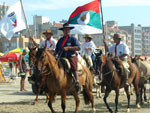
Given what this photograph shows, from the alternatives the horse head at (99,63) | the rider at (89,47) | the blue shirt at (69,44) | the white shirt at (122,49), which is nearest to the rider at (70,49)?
the blue shirt at (69,44)

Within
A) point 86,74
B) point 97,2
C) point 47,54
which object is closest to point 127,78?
point 86,74

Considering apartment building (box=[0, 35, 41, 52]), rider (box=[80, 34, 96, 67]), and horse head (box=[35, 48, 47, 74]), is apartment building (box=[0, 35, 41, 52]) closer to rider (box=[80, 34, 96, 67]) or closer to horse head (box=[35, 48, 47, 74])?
rider (box=[80, 34, 96, 67])

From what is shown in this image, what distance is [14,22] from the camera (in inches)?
603

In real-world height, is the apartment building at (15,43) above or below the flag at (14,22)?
below

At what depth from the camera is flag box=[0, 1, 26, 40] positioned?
1520 centimetres

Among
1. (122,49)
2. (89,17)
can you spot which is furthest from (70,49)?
(89,17)

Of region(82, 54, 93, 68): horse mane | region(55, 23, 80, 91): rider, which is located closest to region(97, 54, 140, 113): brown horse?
region(55, 23, 80, 91): rider

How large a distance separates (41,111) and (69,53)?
2.61m

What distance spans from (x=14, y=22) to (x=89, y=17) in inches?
140

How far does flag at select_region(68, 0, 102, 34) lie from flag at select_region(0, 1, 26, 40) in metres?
2.48

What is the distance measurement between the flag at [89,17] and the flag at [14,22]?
248 centimetres

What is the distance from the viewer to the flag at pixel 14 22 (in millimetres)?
15195

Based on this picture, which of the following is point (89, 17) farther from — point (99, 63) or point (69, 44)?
point (69, 44)

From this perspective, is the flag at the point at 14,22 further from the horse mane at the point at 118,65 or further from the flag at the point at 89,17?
the horse mane at the point at 118,65
